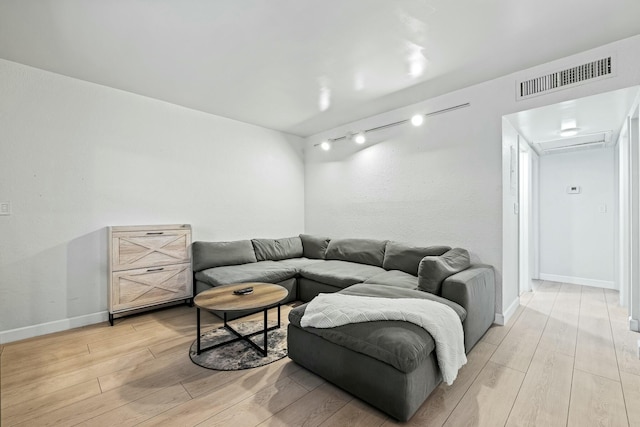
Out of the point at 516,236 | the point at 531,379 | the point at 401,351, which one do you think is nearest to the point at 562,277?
the point at 516,236

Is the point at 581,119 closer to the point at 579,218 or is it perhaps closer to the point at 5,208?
the point at 579,218

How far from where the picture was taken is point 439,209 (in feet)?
11.2

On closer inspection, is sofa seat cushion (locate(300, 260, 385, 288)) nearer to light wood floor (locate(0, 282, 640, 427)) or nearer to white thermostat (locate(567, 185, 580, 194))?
light wood floor (locate(0, 282, 640, 427))

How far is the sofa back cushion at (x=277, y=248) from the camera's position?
163 inches

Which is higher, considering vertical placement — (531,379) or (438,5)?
(438,5)

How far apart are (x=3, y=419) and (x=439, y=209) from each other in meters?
3.84

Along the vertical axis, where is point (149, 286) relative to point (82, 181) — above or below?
below

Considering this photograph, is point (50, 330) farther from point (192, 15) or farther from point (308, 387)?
point (192, 15)

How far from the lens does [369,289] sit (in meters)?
2.53

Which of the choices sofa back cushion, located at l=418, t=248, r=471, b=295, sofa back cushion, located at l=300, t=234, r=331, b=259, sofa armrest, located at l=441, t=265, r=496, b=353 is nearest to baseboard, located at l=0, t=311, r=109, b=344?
sofa back cushion, located at l=300, t=234, r=331, b=259

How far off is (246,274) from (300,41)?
237cm

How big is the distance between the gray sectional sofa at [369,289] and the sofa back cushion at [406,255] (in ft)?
0.04

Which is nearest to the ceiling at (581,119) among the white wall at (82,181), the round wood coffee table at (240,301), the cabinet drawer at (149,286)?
the round wood coffee table at (240,301)

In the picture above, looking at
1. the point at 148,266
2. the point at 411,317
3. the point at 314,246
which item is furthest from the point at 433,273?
the point at 148,266
